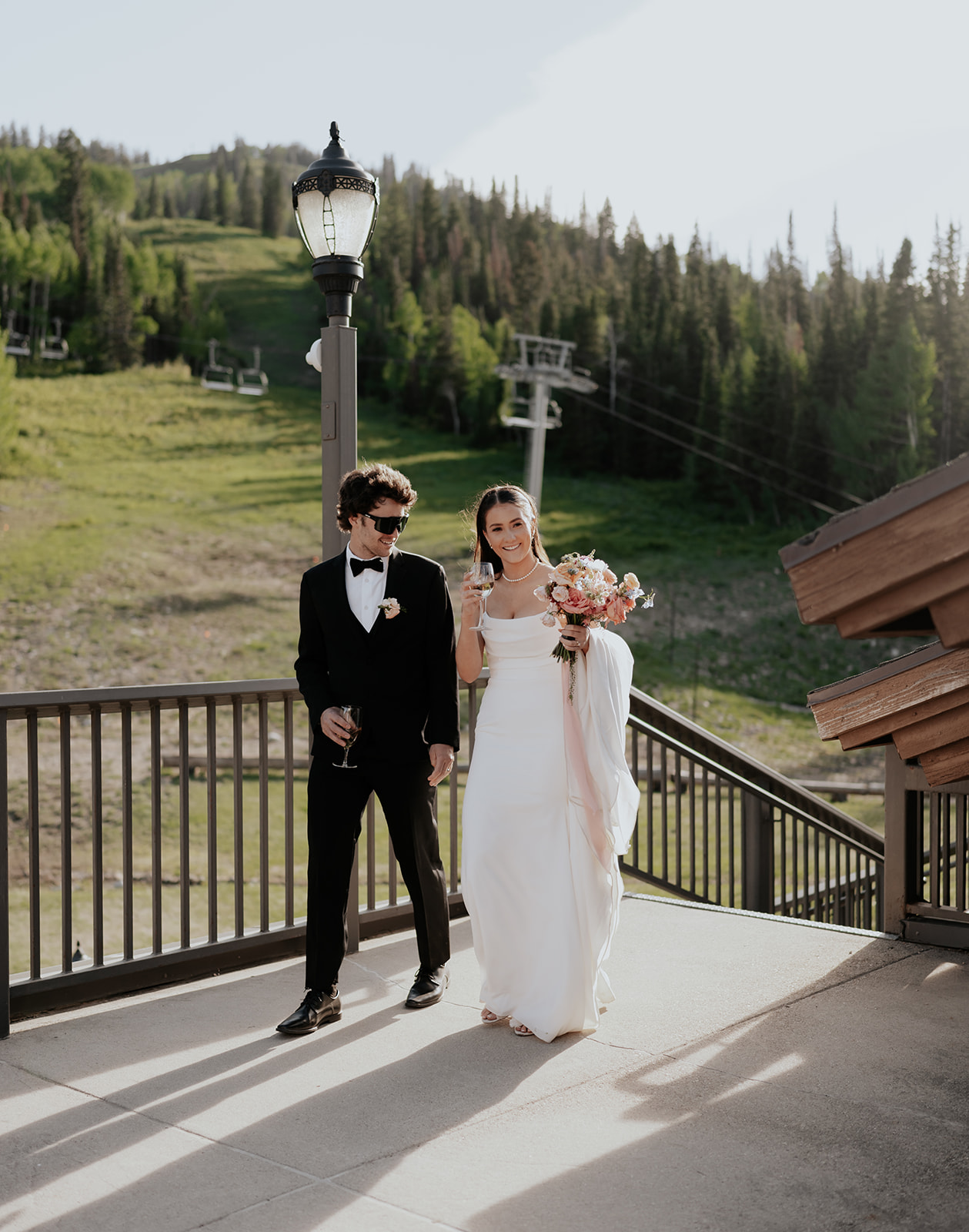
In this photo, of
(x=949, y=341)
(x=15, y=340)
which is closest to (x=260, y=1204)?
(x=949, y=341)

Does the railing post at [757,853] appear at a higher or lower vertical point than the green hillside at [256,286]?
lower

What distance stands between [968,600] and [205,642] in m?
30.0

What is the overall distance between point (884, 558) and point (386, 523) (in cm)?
228

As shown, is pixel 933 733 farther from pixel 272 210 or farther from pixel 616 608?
pixel 272 210

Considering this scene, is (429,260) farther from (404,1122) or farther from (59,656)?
(404,1122)

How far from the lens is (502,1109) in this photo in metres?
3.29

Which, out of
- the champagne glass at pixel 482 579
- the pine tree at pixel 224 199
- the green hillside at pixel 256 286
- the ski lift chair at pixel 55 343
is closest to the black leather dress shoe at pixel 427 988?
the champagne glass at pixel 482 579

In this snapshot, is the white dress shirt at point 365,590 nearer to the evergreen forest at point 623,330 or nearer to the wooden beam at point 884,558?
the wooden beam at point 884,558

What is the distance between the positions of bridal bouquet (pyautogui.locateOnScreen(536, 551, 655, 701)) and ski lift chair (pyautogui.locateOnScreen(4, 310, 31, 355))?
6429cm

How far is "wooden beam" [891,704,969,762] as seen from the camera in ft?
13.0

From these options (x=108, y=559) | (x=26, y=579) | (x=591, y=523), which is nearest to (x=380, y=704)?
(x=26, y=579)

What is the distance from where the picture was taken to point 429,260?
90.7m

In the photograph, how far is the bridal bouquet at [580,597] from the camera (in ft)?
13.0

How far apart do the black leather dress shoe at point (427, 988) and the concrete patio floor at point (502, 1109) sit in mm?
56
